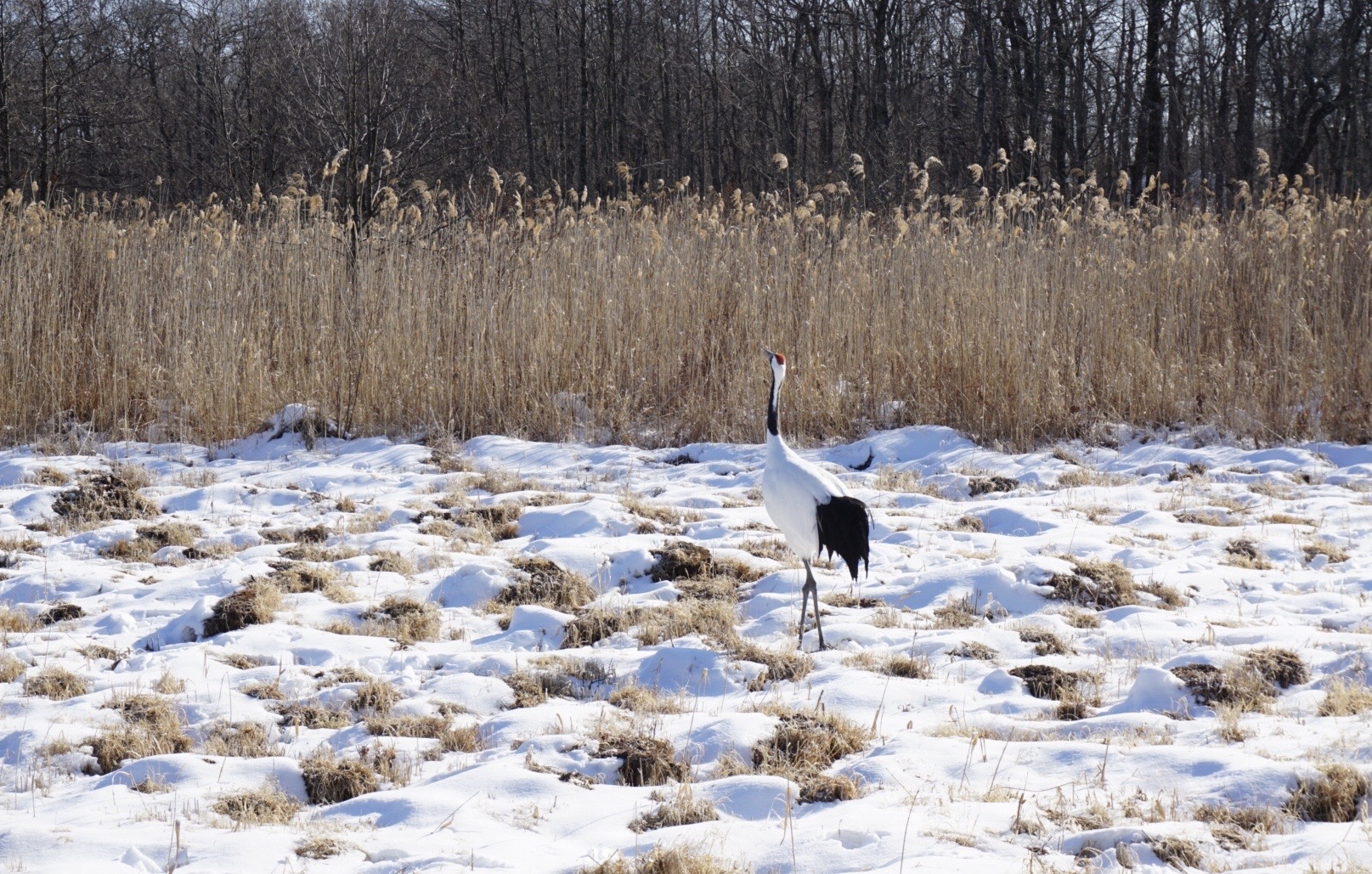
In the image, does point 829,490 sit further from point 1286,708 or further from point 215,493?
point 215,493

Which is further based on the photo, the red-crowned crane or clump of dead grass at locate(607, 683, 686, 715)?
the red-crowned crane

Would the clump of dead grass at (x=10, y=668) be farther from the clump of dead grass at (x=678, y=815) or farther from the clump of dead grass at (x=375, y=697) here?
the clump of dead grass at (x=678, y=815)

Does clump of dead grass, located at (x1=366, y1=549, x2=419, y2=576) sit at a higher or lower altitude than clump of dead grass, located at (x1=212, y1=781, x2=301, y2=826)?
higher

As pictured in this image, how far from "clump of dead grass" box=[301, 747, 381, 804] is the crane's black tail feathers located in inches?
66.3

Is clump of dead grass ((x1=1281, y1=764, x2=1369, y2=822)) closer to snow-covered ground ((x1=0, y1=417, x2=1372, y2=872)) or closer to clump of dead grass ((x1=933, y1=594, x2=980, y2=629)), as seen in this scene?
snow-covered ground ((x1=0, y1=417, x2=1372, y2=872))

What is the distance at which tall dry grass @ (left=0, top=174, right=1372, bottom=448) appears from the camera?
6.66 meters

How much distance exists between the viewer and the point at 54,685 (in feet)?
10.4

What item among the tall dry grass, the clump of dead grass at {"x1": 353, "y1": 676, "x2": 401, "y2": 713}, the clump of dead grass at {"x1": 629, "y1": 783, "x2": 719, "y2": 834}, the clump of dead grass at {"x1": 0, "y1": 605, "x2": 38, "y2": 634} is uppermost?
the tall dry grass

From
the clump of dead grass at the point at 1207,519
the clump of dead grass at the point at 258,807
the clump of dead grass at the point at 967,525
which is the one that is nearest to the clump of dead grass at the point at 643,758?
the clump of dead grass at the point at 258,807

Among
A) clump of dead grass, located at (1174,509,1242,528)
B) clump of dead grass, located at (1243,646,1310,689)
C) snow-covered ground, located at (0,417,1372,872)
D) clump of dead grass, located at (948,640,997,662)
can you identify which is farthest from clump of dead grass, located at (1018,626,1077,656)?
clump of dead grass, located at (1174,509,1242,528)

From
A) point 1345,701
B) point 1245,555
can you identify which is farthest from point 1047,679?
point 1245,555

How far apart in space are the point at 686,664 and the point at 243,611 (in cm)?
148

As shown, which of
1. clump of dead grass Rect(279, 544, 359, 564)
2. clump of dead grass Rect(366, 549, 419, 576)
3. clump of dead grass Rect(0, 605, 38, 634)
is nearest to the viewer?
clump of dead grass Rect(0, 605, 38, 634)

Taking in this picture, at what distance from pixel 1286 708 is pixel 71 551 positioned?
428cm
